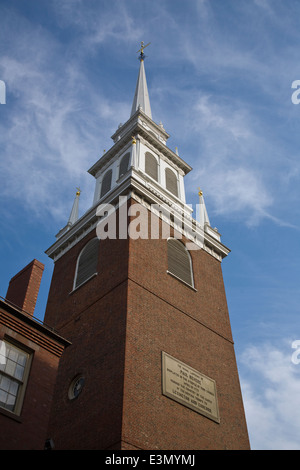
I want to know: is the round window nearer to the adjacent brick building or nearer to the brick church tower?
the brick church tower

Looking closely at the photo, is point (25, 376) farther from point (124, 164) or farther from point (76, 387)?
point (124, 164)

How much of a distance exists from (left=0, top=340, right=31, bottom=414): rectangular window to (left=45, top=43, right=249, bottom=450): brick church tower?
11.9 ft

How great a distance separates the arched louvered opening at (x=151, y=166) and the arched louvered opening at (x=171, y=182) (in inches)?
36.7

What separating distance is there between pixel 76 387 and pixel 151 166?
14356 millimetres

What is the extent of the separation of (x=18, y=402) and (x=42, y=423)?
86 centimetres

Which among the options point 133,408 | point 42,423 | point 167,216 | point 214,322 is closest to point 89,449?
point 133,408

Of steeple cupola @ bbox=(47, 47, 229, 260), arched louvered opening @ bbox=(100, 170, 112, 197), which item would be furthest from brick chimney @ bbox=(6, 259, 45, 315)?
arched louvered opening @ bbox=(100, 170, 112, 197)

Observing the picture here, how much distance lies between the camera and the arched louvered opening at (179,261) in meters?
24.1

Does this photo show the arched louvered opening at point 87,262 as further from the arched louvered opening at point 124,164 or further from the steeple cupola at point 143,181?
the arched louvered opening at point 124,164

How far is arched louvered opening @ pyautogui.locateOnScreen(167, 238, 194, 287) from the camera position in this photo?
24094mm

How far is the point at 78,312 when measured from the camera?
22.8 metres

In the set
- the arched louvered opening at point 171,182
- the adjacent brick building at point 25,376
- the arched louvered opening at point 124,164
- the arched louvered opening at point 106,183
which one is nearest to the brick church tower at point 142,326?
the arched louvered opening at point 124,164

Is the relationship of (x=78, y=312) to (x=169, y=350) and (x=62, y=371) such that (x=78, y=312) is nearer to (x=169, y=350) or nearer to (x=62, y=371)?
(x=62, y=371)
